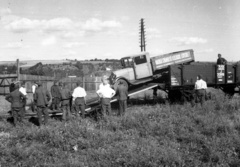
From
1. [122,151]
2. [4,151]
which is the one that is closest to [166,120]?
[122,151]

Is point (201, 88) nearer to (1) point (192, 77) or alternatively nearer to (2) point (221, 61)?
(1) point (192, 77)

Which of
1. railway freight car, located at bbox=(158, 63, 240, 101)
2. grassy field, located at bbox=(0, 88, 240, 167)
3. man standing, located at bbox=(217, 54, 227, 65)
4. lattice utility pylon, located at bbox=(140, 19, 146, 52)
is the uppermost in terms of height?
lattice utility pylon, located at bbox=(140, 19, 146, 52)

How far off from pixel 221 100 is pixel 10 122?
917cm

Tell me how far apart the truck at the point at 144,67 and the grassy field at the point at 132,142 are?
5.08m

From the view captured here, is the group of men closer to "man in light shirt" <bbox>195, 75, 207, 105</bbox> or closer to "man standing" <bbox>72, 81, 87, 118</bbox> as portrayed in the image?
"man standing" <bbox>72, 81, 87, 118</bbox>

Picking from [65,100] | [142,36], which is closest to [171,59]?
[65,100]

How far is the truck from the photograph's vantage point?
574 inches

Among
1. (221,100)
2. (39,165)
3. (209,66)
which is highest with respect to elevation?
(209,66)

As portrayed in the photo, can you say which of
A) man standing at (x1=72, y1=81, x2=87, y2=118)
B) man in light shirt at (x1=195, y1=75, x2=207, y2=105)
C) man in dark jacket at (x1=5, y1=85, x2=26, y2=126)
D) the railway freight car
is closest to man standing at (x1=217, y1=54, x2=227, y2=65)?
the railway freight car

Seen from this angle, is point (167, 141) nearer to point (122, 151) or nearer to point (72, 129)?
point (122, 151)

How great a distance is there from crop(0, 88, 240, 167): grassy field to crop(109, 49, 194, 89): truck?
508 centimetres

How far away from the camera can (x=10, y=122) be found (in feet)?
33.3

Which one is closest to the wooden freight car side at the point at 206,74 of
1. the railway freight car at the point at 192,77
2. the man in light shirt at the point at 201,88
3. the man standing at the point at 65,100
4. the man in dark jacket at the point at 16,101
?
the railway freight car at the point at 192,77

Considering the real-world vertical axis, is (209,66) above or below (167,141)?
above
